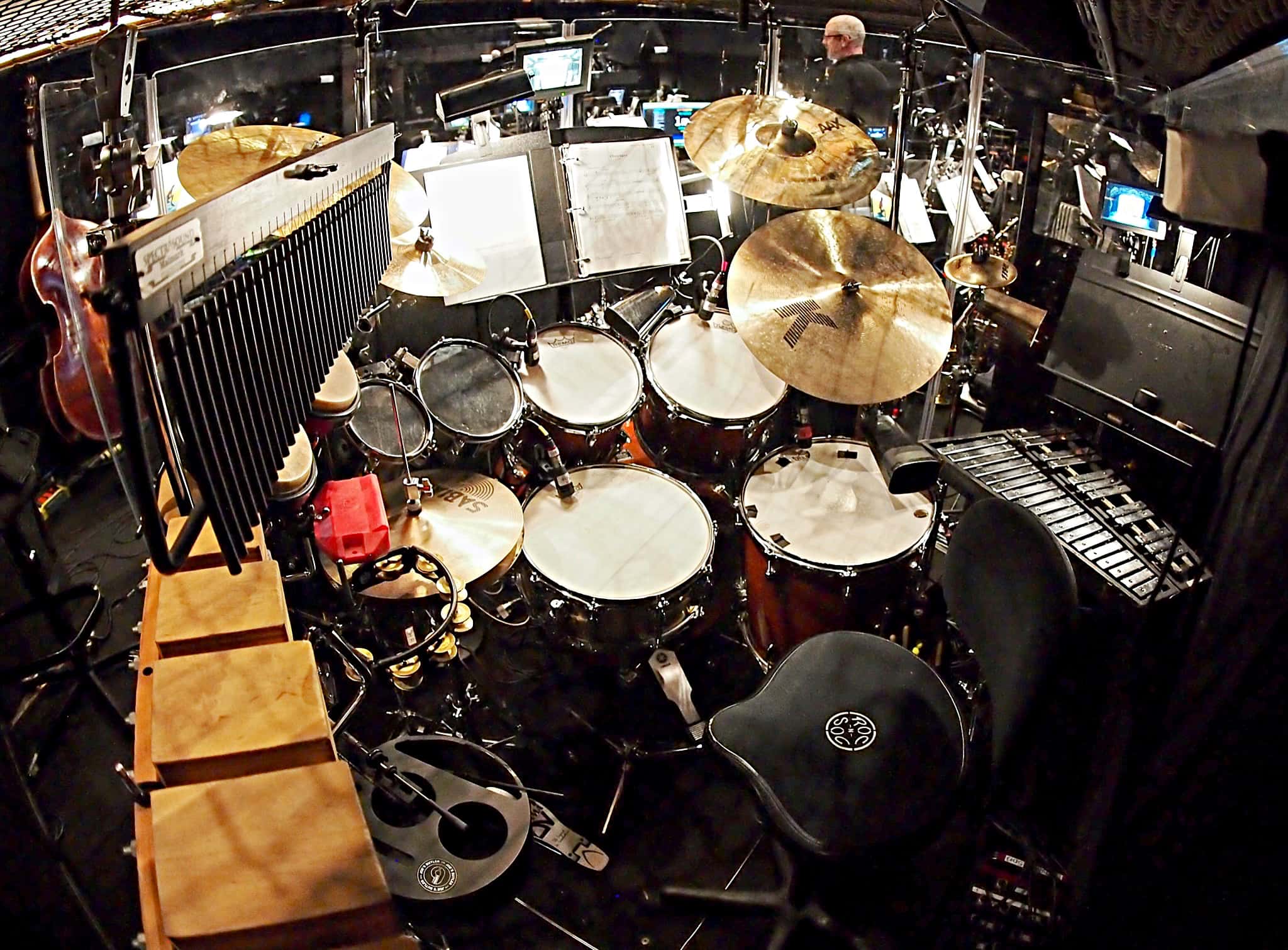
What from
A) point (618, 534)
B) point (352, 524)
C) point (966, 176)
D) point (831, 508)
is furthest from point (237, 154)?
point (966, 176)

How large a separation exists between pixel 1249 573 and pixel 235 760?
1.81 m

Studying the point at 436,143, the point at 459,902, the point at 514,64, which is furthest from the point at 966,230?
the point at 459,902

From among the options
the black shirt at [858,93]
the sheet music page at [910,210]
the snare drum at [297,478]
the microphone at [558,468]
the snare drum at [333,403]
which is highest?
the black shirt at [858,93]

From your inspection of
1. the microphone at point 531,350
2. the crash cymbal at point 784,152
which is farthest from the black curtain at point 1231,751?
the microphone at point 531,350

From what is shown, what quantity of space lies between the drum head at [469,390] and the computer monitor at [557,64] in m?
1.39

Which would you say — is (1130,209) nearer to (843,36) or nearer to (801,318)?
(801,318)

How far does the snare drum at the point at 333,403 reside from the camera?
2408 millimetres

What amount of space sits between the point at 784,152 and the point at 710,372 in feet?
3.18

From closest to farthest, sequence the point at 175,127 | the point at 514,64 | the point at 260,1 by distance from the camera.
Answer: the point at 175,127 → the point at 260,1 → the point at 514,64

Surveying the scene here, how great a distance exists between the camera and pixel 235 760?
5.80 feet

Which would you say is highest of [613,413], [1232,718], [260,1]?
[260,1]

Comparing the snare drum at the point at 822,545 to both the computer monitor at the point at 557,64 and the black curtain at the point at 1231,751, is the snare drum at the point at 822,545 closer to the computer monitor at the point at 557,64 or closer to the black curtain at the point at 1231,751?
the black curtain at the point at 1231,751

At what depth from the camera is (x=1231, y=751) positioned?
1279 millimetres

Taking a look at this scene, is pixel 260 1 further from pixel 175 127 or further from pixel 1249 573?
pixel 1249 573
